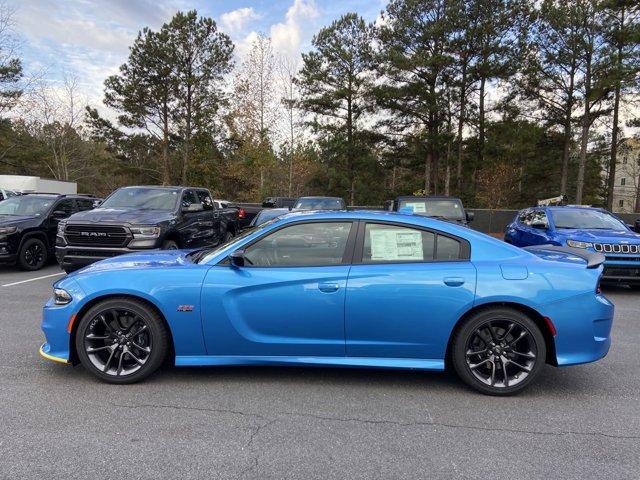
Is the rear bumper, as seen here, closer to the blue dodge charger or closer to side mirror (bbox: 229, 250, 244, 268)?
the blue dodge charger

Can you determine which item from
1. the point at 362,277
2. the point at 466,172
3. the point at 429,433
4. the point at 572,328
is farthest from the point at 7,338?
the point at 466,172

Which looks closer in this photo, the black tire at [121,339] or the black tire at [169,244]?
the black tire at [121,339]

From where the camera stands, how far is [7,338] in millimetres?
4961

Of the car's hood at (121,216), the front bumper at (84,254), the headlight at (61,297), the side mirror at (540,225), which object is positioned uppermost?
the car's hood at (121,216)

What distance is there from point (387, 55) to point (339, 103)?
17.7 feet

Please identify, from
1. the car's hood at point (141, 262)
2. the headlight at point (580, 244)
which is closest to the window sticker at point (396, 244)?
the car's hood at point (141, 262)

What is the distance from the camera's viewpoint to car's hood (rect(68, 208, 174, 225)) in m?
7.90

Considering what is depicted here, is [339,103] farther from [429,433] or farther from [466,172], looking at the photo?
[429,433]

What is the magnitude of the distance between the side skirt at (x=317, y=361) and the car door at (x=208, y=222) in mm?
6448

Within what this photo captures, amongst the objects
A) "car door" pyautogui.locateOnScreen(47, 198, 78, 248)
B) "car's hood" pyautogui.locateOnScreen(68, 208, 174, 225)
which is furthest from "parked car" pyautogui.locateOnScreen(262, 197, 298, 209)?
"car's hood" pyautogui.locateOnScreen(68, 208, 174, 225)

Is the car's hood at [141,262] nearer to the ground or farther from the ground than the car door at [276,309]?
farther from the ground

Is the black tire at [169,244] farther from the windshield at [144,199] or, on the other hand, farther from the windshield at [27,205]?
the windshield at [27,205]

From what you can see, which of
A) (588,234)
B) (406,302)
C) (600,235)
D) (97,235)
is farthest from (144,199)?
(600,235)

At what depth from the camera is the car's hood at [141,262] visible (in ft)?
12.8
